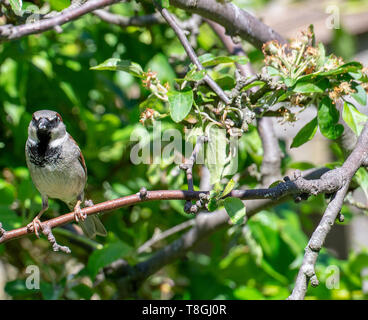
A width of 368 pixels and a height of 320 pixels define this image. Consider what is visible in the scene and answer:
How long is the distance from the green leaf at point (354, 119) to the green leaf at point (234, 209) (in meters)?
0.60

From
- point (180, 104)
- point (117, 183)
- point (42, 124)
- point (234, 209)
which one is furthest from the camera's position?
point (117, 183)

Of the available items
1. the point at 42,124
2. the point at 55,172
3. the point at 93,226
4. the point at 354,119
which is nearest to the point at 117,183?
the point at 93,226

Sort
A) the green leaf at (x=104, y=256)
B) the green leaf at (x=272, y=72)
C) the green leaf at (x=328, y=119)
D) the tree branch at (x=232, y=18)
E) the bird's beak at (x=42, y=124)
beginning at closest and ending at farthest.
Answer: the green leaf at (x=272, y=72) → the green leaf at (x=328, y=119) → the tree branch at (x=232, y=18) → the bird's beak at (x=42, y=124) → the green leaf at (x=104, y=256)

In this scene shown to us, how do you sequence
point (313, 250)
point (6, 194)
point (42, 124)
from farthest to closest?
point (6, 194)
point (42, 124)
point (313, 250)

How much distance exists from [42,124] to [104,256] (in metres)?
0.62

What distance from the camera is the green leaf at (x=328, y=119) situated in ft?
6.25

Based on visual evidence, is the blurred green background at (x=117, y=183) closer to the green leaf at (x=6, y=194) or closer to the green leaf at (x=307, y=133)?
the green leaf at (x=6, y=194)

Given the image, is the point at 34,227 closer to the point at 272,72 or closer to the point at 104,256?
the point at 104,256

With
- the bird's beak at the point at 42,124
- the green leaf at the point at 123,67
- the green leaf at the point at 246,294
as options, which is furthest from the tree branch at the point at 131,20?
the green leaf at the point at 246,294

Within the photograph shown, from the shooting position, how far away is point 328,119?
6.27ft

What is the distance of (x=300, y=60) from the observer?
191 centimetres
